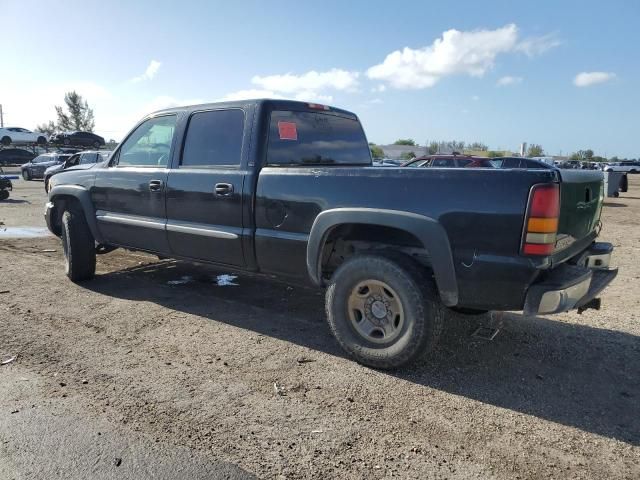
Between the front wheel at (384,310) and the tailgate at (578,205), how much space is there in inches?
35.6

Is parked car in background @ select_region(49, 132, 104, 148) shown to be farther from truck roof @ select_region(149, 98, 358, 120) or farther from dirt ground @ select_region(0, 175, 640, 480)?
truck roof @ select_region(149, 98, 358, 120)

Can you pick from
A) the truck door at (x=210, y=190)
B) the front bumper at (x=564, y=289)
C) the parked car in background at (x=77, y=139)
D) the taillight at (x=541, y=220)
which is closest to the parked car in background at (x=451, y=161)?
the truck door at (x=210, y=190)

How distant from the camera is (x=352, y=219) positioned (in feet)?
11.3

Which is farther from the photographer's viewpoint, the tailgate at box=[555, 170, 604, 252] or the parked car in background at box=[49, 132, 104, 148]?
the parked car in background at box=[49, 132, 104, 148]

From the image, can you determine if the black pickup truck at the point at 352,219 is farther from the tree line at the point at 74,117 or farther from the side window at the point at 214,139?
the tree line at the point at 74,117

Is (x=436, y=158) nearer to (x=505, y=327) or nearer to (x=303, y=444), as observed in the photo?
(x=505, y=327)

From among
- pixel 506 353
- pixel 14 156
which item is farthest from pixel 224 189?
pixel 14 156

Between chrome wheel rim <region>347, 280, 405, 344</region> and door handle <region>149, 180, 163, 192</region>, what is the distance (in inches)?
92.5

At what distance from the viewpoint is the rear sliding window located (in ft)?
14.2

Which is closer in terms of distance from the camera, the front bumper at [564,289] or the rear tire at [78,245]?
the front bumper at [564,289]

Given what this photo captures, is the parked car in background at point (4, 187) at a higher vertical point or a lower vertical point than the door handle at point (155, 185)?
lower

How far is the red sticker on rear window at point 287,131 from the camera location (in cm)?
435

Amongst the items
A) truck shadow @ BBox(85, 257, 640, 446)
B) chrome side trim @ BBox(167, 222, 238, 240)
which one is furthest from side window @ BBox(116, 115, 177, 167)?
truck shadow @ BBox(85, 257, 640, 446)

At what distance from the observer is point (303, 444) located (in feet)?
8.73
